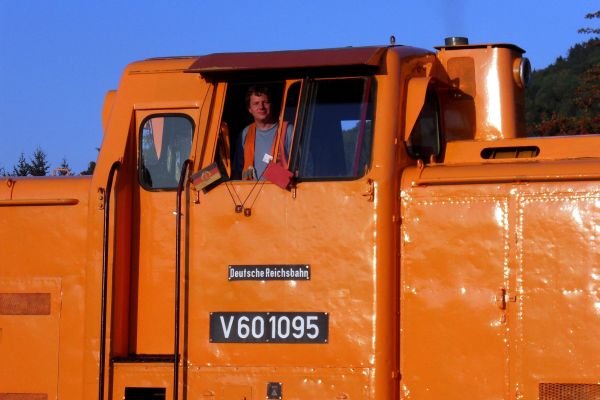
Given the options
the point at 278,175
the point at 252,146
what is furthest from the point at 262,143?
the point at 278,175

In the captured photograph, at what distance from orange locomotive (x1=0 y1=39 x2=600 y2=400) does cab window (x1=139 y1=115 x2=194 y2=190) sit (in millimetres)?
18

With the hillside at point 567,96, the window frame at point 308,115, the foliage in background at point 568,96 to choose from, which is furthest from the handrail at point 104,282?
the hillside at point 567,96

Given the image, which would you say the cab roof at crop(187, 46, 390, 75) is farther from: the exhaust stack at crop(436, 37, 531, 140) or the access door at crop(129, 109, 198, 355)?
the exhaust stack at crop(436, 37, 531, 140)

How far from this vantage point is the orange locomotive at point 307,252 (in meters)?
6.88

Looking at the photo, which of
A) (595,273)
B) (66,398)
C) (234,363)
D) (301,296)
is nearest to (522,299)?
(595,273)

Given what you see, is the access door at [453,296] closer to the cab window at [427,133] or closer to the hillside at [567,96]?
the cab window at [427,133]

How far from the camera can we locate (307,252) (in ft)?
24.1

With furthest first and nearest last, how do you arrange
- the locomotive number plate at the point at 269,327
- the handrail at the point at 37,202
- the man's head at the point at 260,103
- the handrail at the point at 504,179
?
1. the handrail at the point at 37,202
2. the man's head at the point at 260,103
3. the locomotive number plate at the point at 269,327
4. the handrail at the point at 504,179

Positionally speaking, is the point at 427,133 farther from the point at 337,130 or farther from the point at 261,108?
the point at 261,108

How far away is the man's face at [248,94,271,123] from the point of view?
7824 mm

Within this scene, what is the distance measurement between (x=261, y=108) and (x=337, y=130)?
0.68 metres

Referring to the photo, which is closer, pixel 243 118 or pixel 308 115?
pixel 308 115

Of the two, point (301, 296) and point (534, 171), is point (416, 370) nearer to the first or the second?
point (301, 296)

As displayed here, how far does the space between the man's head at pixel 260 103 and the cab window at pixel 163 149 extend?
50 cm
